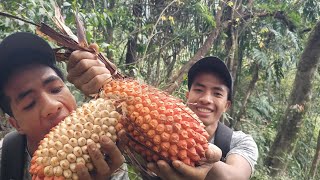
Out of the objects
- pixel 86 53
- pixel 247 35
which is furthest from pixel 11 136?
pixel 247 35

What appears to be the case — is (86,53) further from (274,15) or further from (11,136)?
(274,15)

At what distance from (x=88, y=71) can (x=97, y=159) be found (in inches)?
18.5

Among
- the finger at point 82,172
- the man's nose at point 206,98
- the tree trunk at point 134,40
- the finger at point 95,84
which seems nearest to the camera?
the finger at point 82,172

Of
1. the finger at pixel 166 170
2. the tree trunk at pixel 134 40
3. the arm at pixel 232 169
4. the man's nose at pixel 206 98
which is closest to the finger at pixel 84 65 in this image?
the finger at pixel 166 170

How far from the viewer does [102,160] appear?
4.19 feet

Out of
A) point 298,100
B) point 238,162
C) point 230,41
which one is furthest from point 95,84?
point 230,41

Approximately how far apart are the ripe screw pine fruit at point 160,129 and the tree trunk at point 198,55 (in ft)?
10.4

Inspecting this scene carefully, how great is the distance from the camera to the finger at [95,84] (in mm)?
1578

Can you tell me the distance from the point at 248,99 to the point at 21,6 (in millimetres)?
4895

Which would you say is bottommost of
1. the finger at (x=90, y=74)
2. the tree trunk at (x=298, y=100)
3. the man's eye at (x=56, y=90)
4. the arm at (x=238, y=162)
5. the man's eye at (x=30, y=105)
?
the tree trunk at (x=298, y=100)

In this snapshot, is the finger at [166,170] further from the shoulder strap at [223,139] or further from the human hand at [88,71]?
the shoulder strap at [223,139]

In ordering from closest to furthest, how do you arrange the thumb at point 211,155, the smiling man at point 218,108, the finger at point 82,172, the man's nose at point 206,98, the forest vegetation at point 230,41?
the finger at point 82,172 < the thumb at point 211,155 < the smiling man at point 218,108 < the man's nose at point 206,98 < the forest vegetation at point 230,41

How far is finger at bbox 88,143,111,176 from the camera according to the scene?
49.4 inches

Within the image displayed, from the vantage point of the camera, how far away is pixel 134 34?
5727 millimetres
